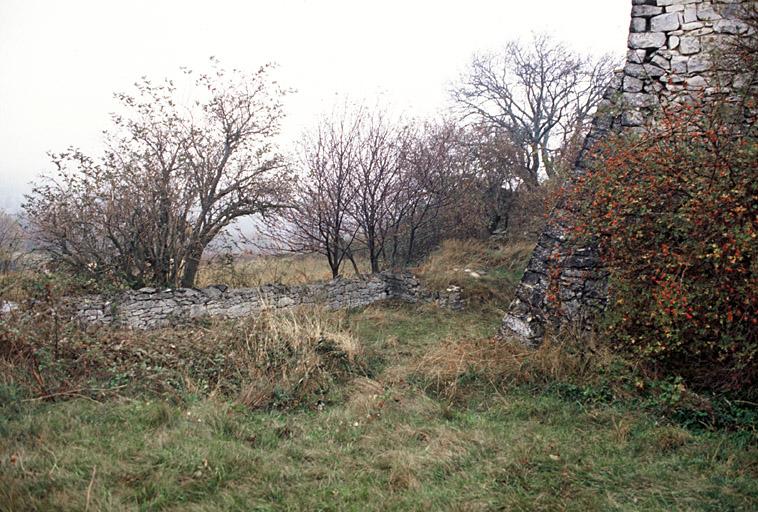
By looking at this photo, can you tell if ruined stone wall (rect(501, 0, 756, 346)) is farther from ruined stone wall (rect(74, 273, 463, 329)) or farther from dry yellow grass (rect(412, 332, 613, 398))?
ruined stone wall (rect(74, 273, 463, 329))

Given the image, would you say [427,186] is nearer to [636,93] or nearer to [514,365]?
[636,93]

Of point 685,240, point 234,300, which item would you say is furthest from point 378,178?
point 685,240

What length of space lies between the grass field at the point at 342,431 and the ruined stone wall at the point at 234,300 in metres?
1.76

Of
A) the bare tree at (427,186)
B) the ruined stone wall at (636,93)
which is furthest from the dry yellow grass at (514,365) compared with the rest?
the bare tree at (427,186)

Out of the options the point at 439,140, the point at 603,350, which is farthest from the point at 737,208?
the point at 439,140

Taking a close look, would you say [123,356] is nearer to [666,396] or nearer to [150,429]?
[150,429]

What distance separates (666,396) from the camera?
4035 mm

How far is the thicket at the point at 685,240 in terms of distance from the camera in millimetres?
3764

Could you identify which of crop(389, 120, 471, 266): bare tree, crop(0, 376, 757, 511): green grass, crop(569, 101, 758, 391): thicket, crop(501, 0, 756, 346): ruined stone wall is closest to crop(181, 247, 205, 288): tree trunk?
crop(389, 120, 471, 266): bare tree

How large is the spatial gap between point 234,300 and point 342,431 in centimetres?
535

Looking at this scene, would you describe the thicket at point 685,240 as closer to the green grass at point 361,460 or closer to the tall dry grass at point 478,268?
the green grass at point 361,460

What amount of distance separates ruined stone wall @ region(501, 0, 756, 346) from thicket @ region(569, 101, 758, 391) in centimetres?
74

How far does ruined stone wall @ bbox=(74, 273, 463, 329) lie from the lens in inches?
299

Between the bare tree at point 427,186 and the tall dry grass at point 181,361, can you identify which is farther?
the bare tree at point 427,186
